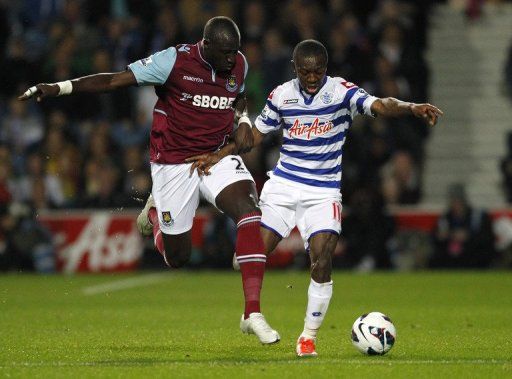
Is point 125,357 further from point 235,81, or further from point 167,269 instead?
point 167,269

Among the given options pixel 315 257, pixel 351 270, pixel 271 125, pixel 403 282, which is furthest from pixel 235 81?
pixel 351 270

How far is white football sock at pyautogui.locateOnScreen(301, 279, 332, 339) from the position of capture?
8703 millimetres

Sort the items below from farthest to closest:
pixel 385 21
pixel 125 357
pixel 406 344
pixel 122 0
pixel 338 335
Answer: pixel 122 0 → pixel 385 21 → pixel 338 335 → pixel 406 344 → pixel 125 357

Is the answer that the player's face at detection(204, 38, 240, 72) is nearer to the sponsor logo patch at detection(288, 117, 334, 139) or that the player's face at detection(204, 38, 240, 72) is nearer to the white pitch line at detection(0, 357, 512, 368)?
the sponsor logo patch at detection(288, 117, 334, 139)

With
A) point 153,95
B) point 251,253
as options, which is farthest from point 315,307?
point 153,95

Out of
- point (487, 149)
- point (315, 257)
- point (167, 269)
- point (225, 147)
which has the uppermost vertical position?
point (225, 147)

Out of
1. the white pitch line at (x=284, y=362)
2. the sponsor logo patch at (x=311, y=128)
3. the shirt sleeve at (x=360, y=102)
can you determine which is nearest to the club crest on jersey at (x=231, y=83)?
the sponsor logo patch at (x=311, y=128)

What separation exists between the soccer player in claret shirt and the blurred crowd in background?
823cm

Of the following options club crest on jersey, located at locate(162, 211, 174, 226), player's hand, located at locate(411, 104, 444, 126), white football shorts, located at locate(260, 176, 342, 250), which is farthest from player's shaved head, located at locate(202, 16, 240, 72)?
player's hand, located at locate(411, 104, 444, 126)

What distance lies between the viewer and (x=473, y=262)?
18.7 m

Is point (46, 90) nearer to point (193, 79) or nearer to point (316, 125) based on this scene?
point (193, 79)

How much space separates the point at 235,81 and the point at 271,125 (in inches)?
18.1

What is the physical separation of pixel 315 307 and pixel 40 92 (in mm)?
2521

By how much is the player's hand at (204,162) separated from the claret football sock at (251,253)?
68 cm
